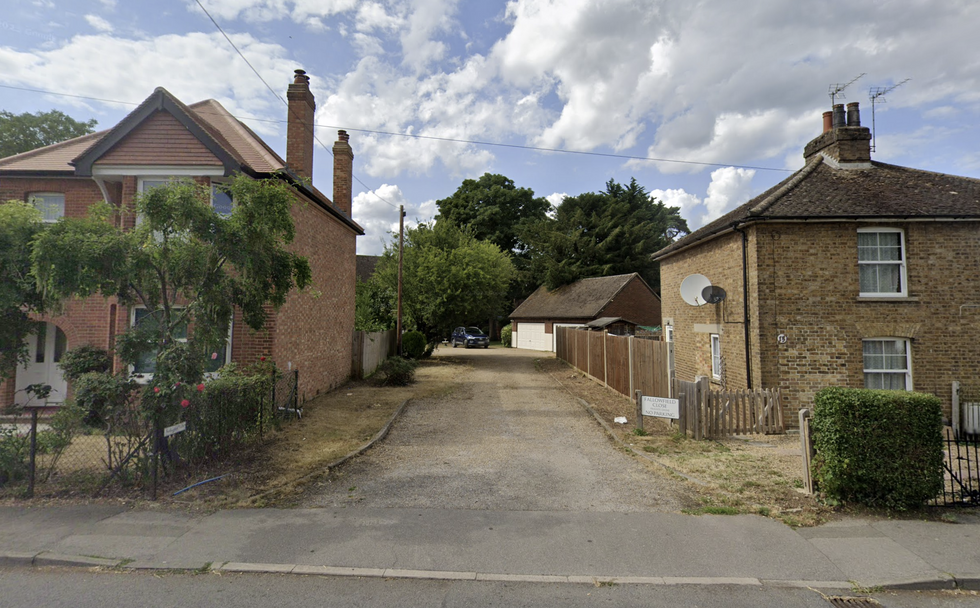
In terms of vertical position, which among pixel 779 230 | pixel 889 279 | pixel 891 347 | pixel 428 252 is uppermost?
pixel 428 252

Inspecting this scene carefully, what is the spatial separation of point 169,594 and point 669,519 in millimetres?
5052

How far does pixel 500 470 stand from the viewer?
7809mm

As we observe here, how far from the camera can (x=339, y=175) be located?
61.4 ft

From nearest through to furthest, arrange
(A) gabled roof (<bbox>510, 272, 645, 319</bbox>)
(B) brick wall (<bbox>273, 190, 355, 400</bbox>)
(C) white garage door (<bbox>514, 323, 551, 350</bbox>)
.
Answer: (B) brick wall (<bbox>273, 190, 355, 400</bbox>) < (A) gabled roof (<bbox>510, 272, 645, 319</bbox>) < (C) white garage door (<bbox>514, 323, 551, 350</bbox>)

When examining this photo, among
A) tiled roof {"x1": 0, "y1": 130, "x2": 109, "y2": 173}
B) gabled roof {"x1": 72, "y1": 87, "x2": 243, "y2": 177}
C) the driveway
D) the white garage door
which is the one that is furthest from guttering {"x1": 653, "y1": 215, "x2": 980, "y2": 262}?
the white garage door

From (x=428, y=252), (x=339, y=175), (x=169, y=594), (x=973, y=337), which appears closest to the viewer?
(x=169, y=594)

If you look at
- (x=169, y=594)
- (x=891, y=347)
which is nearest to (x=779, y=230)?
(x=891, y=347)

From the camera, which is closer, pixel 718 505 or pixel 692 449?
pixel 718 505

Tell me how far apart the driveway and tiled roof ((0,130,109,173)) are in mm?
10504

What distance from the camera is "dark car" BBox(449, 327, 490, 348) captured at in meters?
40.2

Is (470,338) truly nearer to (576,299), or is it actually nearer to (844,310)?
(576,299)

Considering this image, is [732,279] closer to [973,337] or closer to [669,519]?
[973,337]

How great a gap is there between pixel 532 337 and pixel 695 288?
28282mm

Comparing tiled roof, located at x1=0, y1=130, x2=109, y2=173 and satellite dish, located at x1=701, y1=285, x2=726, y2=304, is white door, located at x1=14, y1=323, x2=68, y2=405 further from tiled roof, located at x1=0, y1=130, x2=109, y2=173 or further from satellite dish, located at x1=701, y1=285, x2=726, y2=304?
satellite dish, located at x1=701, y1=285, x2=726, y2=304
